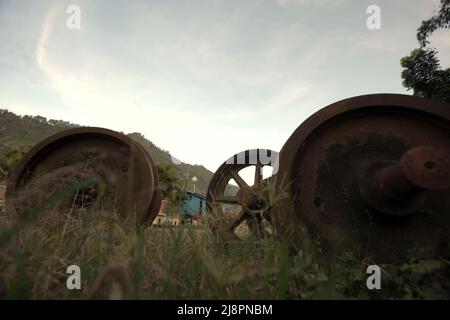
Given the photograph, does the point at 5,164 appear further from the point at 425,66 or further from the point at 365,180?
the point at 425,66

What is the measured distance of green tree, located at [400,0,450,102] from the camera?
7509 millimetres

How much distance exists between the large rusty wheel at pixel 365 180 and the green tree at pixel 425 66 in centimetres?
609

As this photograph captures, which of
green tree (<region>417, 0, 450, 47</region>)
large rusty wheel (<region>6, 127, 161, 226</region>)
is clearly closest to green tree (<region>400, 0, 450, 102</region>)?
green tree (<region>417, 0, 450, 47</region>)

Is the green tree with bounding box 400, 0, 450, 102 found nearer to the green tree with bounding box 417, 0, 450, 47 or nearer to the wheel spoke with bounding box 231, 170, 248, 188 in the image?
the green tree with bounding box 417, 0, 450, 47

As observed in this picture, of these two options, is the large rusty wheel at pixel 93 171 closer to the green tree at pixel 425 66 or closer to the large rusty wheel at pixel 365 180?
the large rusty wheel at pixel 365 180

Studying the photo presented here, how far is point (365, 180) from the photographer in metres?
2.21

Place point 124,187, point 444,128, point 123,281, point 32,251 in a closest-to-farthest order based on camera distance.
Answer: point 123,281, point 32,251, point 444,128, point 124,187

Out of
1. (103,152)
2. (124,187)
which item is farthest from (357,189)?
(103,152)

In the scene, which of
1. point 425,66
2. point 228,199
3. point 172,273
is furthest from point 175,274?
point 425,66

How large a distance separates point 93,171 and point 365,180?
2635 mm

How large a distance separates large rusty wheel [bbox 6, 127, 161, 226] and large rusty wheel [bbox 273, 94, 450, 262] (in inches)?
65.2

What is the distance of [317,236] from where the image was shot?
2139 millimetres
